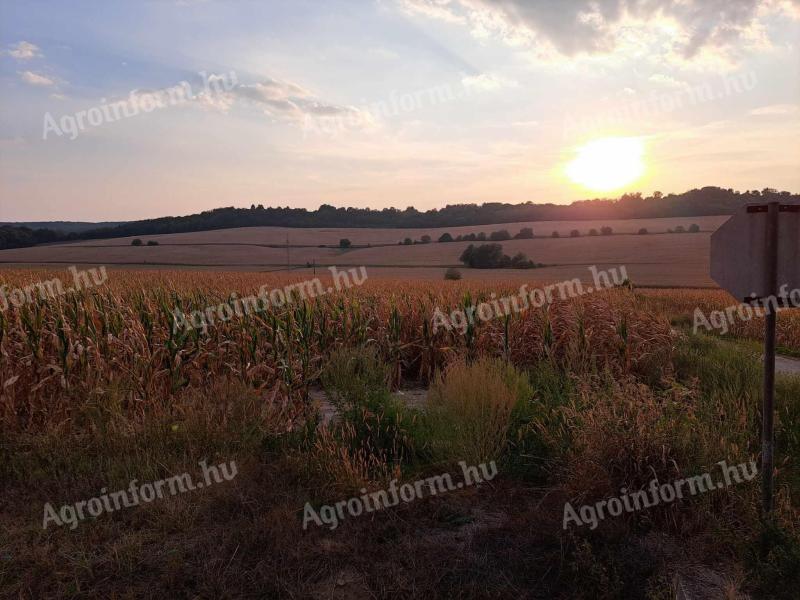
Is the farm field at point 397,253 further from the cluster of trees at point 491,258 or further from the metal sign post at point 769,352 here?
the metal sign post at point 769,352

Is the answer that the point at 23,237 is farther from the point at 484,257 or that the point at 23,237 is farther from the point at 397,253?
the point at 484,257

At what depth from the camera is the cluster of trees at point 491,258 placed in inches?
1901

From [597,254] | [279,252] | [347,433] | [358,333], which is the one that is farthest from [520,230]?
[347,433]

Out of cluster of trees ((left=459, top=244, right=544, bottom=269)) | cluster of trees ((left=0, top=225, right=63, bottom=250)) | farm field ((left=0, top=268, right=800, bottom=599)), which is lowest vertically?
cluster of trees ((left=459, top=244, right=544, bottom=269))

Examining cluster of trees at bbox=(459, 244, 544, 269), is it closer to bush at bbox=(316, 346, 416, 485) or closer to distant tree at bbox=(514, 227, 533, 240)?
distant tree at bbox=(514, 227, 533, 240)

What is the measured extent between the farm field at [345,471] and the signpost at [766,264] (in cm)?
48

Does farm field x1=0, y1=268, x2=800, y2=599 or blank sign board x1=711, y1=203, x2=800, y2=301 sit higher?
blank sign board x1=711, y1=203, x2=800, y2=301

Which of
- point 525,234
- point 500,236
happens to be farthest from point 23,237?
point 525,234

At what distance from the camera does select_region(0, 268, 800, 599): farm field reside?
12.4ft

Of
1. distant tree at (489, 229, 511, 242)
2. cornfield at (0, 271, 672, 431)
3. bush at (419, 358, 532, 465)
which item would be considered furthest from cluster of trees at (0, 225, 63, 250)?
bush at (419, 358, 532, 465)

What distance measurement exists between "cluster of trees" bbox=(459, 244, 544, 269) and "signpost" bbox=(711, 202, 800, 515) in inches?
1726

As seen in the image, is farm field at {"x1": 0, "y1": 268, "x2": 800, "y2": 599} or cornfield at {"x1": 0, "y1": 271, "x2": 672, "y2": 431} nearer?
farm field at {"x1": 0, "y1": 268, "x2": 800, "y2": 599}

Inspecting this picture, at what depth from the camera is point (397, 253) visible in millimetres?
54562

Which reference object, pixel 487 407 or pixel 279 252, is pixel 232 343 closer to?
pixel 487 407
